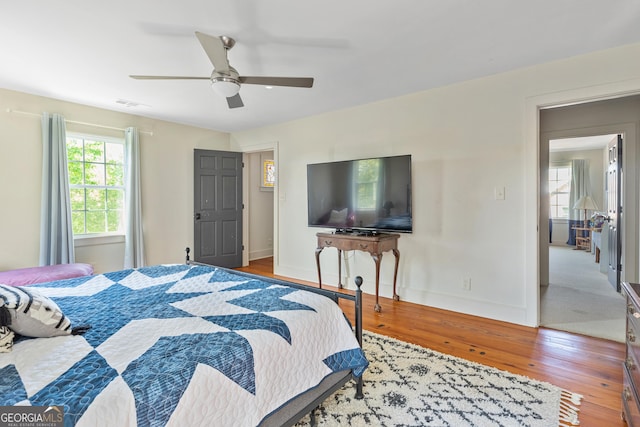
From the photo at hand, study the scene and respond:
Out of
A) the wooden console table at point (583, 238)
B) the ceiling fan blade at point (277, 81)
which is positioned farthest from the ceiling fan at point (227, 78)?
the wooden console table at point (583, 238)

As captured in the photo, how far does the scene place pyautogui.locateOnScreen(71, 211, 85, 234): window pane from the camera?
13.0ft

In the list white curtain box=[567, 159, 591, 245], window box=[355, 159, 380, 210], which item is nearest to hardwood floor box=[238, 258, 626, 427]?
window box=[355, 159, 380, 210]

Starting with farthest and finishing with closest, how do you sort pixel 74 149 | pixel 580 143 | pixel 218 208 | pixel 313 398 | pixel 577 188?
pixel 577 188, pixel 580 143, pixel 218 208, pixel 74 149, pixel 313 398

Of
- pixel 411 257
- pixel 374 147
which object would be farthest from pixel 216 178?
pixel 411 257

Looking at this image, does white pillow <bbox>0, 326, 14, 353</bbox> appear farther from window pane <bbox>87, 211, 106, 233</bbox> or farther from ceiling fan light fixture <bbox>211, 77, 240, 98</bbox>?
window pane <bbox>87, 211, 106, 233</bbox>

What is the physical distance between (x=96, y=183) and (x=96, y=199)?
0.69 feet

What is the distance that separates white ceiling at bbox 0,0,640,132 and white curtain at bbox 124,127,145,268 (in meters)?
0.88

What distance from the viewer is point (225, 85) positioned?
2.25 m

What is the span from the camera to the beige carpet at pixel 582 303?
9.48 feet

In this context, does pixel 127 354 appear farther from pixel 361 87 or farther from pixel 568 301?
pixel 568 301

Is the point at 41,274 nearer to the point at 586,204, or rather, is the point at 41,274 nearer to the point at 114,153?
the point at 114,153

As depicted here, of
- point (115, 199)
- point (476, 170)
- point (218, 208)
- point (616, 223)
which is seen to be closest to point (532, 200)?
point (476, 170)

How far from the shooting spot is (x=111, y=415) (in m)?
0.88

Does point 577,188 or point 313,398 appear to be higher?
point 577,188
